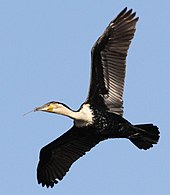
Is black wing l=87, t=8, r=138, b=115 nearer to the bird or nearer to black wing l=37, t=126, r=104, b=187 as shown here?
the bird

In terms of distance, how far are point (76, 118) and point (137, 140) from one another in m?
1.28

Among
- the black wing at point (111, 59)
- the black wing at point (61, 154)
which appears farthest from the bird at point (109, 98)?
the black wing at point (61, 154)

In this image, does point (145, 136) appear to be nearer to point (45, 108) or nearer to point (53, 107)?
point (53, 107)

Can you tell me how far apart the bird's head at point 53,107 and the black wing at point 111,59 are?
524mm

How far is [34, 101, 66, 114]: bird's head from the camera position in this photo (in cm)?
1405

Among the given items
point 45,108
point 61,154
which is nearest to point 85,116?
point 45,108

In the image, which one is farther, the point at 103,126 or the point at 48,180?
the point at 48,180

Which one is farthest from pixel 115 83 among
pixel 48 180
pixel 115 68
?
pixel 48 180

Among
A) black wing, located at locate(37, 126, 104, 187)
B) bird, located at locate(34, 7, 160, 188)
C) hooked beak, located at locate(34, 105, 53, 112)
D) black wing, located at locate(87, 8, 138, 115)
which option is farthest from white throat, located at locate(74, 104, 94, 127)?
black wing, located at locate(37, 126, 104, 187)

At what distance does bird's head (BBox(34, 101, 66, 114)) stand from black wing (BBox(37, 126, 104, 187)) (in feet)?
2.98

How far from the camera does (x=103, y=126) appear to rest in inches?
553

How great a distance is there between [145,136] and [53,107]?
1725 millimetres

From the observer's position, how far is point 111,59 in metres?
14.2

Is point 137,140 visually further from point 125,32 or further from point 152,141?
point 125,32
